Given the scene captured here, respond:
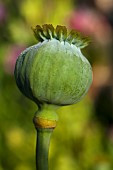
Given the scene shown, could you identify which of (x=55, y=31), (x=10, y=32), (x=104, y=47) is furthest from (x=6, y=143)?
(x=55, y=31)

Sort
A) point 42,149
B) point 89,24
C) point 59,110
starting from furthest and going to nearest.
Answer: point 89,24 → point 59,110 → point 42,149

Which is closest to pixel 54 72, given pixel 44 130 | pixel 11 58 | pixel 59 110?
pixel 44 130

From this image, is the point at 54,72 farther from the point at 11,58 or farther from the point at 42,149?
the point at 11,58

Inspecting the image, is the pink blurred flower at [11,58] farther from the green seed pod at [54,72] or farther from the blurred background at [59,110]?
the green seed pod at [54,72]

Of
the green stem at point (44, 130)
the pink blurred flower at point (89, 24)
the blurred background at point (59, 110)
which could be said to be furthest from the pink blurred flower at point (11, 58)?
the green stem at point (44, 130)

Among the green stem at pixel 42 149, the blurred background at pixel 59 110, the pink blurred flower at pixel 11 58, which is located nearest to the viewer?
the green stem at pixel 42 149

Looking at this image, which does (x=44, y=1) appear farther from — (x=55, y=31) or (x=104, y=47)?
(x=55, y=31)

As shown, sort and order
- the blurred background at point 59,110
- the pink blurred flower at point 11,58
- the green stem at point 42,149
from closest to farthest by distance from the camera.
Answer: the green stem at point 42,149 → the blurred background at point 59,110 → the pink blurred flower at point 11,58
